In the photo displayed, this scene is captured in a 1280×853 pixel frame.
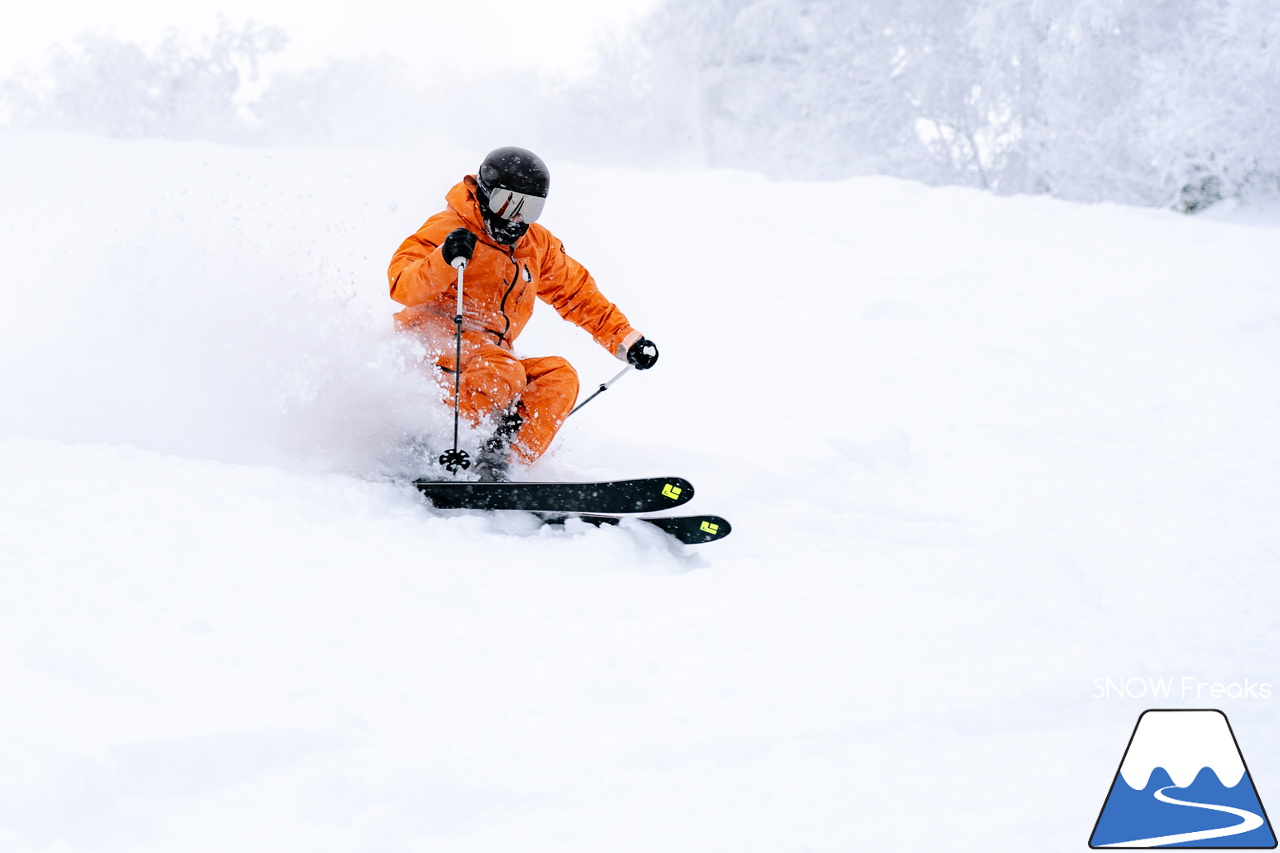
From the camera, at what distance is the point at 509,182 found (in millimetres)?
3844

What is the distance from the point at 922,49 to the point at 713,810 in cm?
2296

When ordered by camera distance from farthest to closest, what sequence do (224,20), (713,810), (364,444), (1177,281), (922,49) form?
(224,20), (922,49), (1177,281), (364,444), (713,810)

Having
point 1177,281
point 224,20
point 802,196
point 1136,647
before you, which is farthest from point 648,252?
point 224,20

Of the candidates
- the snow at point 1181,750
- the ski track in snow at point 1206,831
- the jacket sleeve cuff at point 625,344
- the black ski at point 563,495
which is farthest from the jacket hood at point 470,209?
the ski track in snow at point 1206,831

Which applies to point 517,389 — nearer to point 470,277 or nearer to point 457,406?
point 457,406

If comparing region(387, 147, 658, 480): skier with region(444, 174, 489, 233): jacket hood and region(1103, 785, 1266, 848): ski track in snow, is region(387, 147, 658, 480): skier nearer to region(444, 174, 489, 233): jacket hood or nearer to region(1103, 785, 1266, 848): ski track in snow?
region(444, 174, 489, 233): jacket hood

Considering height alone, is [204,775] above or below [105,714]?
below

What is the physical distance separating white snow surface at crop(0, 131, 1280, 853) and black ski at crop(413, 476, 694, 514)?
0.28ft

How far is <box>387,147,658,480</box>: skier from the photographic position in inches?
152

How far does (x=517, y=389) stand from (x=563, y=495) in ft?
1.94

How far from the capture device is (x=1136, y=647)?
2.98 m

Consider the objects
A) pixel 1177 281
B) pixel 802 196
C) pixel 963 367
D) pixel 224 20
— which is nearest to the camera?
pixel 963 367

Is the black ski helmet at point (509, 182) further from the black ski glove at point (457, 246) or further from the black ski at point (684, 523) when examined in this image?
the black ski at point (684, 523)

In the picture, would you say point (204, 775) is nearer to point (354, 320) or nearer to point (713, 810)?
point (713, 810)
